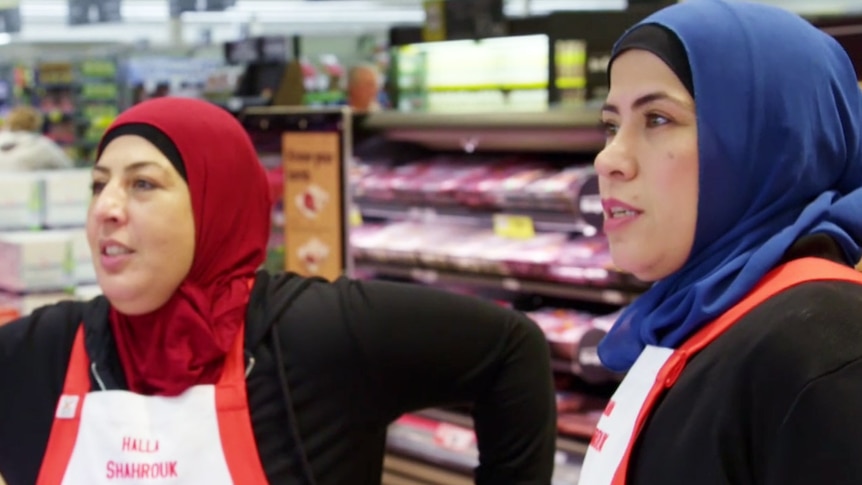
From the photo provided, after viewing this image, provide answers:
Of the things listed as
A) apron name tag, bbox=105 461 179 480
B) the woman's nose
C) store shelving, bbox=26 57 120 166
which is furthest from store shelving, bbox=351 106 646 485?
store shelving, bbox=26 57 120 166

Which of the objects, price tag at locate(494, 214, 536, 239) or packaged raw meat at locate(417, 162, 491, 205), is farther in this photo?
packaged raw meat at locate(417, 162, 491, 205)

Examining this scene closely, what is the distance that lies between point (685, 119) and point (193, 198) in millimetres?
1095

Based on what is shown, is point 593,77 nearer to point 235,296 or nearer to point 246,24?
point 235,296

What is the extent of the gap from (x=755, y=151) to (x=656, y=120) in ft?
0.44

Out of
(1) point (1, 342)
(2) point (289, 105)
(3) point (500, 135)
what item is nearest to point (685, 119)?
(1) point (1, 342)

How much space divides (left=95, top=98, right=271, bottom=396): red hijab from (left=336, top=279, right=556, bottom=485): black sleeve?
0.24m

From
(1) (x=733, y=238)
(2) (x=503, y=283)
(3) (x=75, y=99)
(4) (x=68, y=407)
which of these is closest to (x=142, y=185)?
(4) (x=68, y=407)

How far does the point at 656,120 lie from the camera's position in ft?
4.38

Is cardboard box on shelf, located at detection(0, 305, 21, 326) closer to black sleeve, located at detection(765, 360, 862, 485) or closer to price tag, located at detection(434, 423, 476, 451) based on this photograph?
price tag, located at detection(434, 423, 476, 451)

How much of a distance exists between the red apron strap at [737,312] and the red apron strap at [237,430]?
0.89 metres

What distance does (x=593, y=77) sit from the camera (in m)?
3.60

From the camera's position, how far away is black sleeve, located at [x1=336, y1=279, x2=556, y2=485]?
2104 mm

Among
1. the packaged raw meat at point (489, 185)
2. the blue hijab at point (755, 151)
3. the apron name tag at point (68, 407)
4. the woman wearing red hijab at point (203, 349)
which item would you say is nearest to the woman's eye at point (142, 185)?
the woman wearing red hijab at point (203, 349)

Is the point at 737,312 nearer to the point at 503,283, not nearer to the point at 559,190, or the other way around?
the point at 559,190
